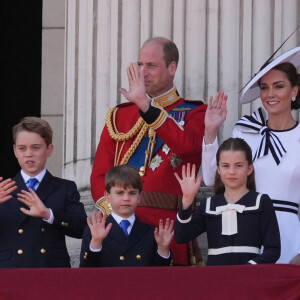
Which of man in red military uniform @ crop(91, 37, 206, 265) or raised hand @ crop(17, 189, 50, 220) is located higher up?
man in red military uniform @ crop(91, 37, 206, 265)

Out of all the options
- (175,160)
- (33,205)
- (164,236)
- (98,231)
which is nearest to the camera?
(98,231)

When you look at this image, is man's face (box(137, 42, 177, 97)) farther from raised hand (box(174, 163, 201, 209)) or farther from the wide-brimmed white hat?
raised hand (box(174, 163, 201, 209))

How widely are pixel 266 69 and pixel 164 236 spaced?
105 centimetres

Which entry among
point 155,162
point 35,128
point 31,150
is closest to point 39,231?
point 31,150

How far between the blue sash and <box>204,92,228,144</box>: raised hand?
291 mm

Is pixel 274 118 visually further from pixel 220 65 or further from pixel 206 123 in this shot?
pixel 220 65

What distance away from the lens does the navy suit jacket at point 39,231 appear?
5.94 meters

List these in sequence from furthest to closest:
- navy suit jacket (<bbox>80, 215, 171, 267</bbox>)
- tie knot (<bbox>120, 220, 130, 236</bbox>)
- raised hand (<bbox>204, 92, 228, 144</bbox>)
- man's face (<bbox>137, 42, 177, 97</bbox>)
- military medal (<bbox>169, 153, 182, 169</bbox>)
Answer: man's face (<bbox>137, 42, 177, 97</bbox>)
military medal (<bbox>169, 153, 182, 169</bbox>)
raised hand (<bbox>204, 92, 228, 144</bbox>)
tie knot (<bbox>120, 220, 130, 236</bbox>)
navy suit jacket (<bbox>80, 215, 171, 267</bbox>)

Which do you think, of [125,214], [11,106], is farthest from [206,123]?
[11,106]

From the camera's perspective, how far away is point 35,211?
5844 mm

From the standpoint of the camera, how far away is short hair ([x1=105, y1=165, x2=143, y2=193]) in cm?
588

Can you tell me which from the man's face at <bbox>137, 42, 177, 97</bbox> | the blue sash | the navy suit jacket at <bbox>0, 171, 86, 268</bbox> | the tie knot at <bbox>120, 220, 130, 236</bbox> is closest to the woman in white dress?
the blue sash

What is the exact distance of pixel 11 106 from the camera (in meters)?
9.19

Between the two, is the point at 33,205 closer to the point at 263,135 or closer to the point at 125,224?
the point at 125,224
